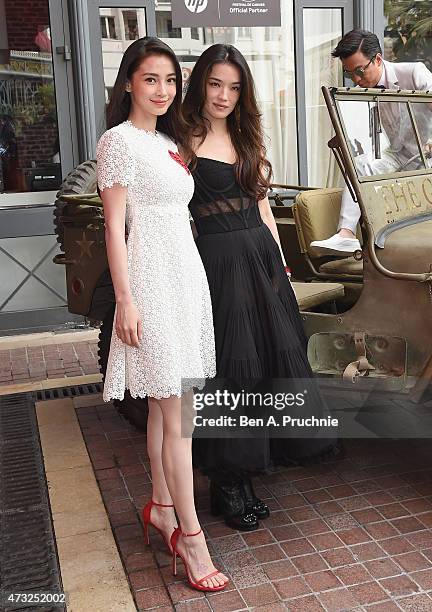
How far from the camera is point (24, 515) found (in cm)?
348

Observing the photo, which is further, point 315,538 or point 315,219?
point 315,219

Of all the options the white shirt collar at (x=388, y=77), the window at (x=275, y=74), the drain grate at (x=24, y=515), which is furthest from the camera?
the window at (x=275, y=74)

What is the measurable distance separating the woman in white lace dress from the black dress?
0.18 metres

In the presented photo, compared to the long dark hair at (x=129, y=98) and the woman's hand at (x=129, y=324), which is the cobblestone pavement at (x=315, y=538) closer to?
the woman's hand at (x=129, y=324)

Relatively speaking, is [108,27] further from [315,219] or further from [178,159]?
[178,159]

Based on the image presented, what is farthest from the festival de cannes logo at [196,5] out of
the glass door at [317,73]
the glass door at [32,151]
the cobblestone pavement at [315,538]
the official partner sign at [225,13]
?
the cobblestone pavement at [315,538]

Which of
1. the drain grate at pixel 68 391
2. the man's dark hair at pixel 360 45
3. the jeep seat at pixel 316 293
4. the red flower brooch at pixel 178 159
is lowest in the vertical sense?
the drain grate at pixel 68 391

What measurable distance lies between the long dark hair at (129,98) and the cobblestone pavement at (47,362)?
307cm

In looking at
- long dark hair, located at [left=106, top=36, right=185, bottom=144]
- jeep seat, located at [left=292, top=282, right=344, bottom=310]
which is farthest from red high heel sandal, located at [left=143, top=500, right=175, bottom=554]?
long dark hair, located at [left=106, top=36, right=185, bottom=144]

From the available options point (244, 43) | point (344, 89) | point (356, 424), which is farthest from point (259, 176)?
point (244, 43)

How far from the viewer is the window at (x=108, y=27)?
22.4 feet

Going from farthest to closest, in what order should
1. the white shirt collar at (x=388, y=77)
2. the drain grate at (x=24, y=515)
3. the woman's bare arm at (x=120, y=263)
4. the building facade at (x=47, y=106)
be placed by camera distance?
the building facade at (x=47, y=106) → the white shirt collar at (x=388, y=77) → the drain grate at (x=24, y=515) → the woman's bare arm at (x=120, y=263)

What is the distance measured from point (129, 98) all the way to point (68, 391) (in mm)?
2889

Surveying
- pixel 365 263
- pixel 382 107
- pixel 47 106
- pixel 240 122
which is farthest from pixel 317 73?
pixel 240 122
